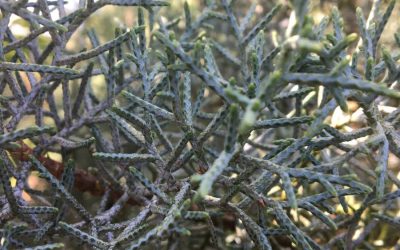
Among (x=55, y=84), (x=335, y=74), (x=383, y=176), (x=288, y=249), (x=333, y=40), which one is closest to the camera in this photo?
(x=335, y=74)

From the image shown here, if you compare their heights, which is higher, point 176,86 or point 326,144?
point 176,86

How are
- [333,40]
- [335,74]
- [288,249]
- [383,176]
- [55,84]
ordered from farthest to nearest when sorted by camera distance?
1. [288,249]
2. [55,84]
3. [333,40]
4. [383,176]
5. [335,74]

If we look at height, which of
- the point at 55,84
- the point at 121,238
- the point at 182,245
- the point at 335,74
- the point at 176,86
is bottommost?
the point at 182,245

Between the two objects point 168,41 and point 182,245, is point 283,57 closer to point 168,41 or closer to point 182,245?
point 168,41

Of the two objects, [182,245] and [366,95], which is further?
[182,245]

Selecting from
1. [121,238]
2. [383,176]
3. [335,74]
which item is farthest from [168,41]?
[383,176]

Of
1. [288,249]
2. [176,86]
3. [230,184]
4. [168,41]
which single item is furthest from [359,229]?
[168,41]

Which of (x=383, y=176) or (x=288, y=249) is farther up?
(x=383, y=176)

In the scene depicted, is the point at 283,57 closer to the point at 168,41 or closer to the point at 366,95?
the point at 168,41

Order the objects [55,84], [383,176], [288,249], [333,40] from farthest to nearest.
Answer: [288,249] → [55,84] → [333,40] → [383,176]
